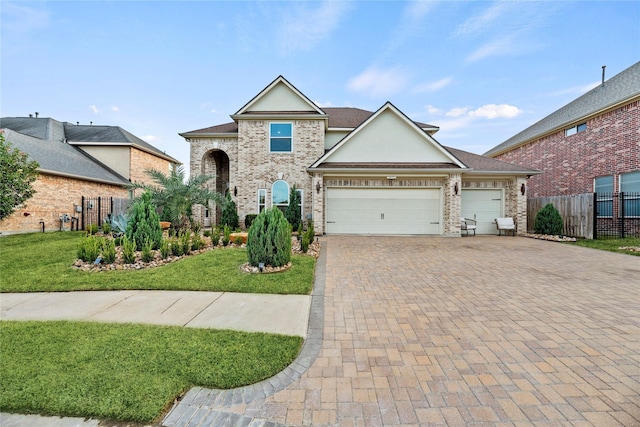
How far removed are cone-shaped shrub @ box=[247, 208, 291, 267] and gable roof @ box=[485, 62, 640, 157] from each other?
60.6 ft

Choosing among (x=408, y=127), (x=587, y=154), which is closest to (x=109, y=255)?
(x=408, y=127)

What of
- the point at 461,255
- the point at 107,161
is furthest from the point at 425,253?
the point at 107,161

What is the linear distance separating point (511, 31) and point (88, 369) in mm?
16343

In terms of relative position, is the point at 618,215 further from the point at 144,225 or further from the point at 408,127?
the point at 144,225

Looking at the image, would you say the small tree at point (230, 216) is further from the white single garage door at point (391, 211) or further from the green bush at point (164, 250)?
the green bush at point (164, 250)

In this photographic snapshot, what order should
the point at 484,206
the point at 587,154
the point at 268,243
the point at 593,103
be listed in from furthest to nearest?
the point at 593,103 → the point at 587,154 → the point at 484,206 → the point at 268,243

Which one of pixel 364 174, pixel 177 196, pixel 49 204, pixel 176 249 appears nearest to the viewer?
pixel 176 249

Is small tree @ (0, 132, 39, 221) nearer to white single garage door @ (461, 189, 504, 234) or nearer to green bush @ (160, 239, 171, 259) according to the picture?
green bush @ (160, 239, 171, 259)

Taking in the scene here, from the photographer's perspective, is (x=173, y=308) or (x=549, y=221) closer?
(x=173, y=308)

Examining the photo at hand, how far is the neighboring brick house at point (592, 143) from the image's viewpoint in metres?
13.2

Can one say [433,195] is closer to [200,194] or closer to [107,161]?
[200,194]

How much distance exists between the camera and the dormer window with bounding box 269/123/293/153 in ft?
48.6

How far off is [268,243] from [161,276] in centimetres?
245

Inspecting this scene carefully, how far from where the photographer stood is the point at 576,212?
41.1 feet
